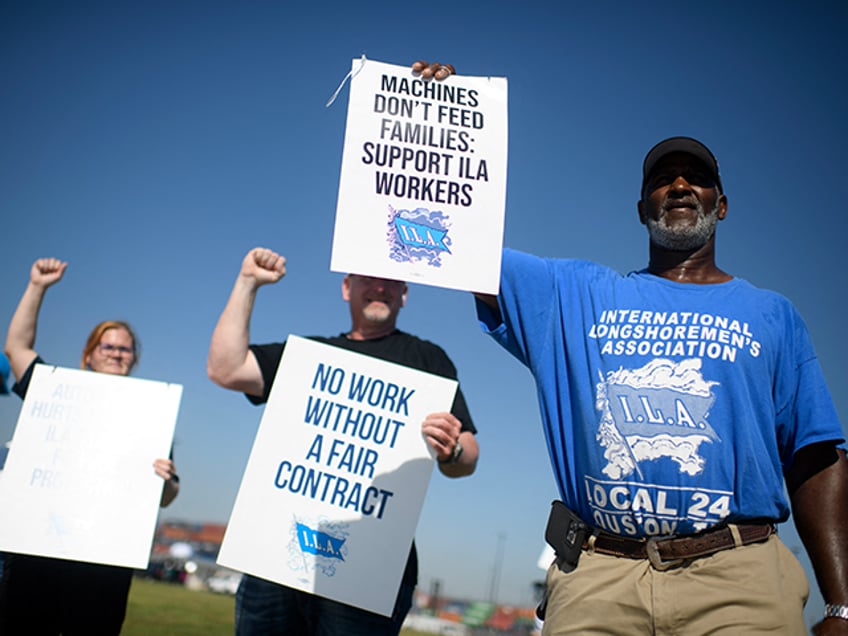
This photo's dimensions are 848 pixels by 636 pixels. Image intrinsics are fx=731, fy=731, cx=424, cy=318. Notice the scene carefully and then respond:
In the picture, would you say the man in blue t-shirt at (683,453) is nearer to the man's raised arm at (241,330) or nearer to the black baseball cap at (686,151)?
the black baseball cap at (686,151)

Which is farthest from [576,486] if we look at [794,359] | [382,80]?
[382,80]

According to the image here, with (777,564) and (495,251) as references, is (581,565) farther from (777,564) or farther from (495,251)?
(495,251)

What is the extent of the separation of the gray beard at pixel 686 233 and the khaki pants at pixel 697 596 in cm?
110

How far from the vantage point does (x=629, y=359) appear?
2.52 m

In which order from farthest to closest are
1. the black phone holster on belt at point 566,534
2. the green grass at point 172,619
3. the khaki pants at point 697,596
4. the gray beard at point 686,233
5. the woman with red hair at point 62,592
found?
the green grass at point 172,619 < the woman with red hair at point 62,592 < the gray beard at point 686,233 < the black phone holster on belt at point 566,534 < the khaki pants at point 697,596

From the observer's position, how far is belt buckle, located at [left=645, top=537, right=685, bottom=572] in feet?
7.69

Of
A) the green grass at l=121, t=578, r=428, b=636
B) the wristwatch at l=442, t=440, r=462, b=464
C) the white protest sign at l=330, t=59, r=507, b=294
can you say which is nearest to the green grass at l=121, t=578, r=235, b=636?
the green grass at l=121, t=578, r=428, b=636

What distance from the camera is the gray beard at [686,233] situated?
9.23ft

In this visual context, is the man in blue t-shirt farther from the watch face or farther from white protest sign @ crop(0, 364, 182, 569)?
white protest sign @ crop(0, 364, 182, 569)

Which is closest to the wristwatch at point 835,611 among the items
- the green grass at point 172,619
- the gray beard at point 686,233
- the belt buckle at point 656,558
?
the belt buckle at point 656,558

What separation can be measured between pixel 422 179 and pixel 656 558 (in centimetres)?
170

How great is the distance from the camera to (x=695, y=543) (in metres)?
2.33

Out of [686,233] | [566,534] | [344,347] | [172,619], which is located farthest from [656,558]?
[172,619]

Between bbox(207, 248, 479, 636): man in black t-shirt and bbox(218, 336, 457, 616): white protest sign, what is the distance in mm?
115
